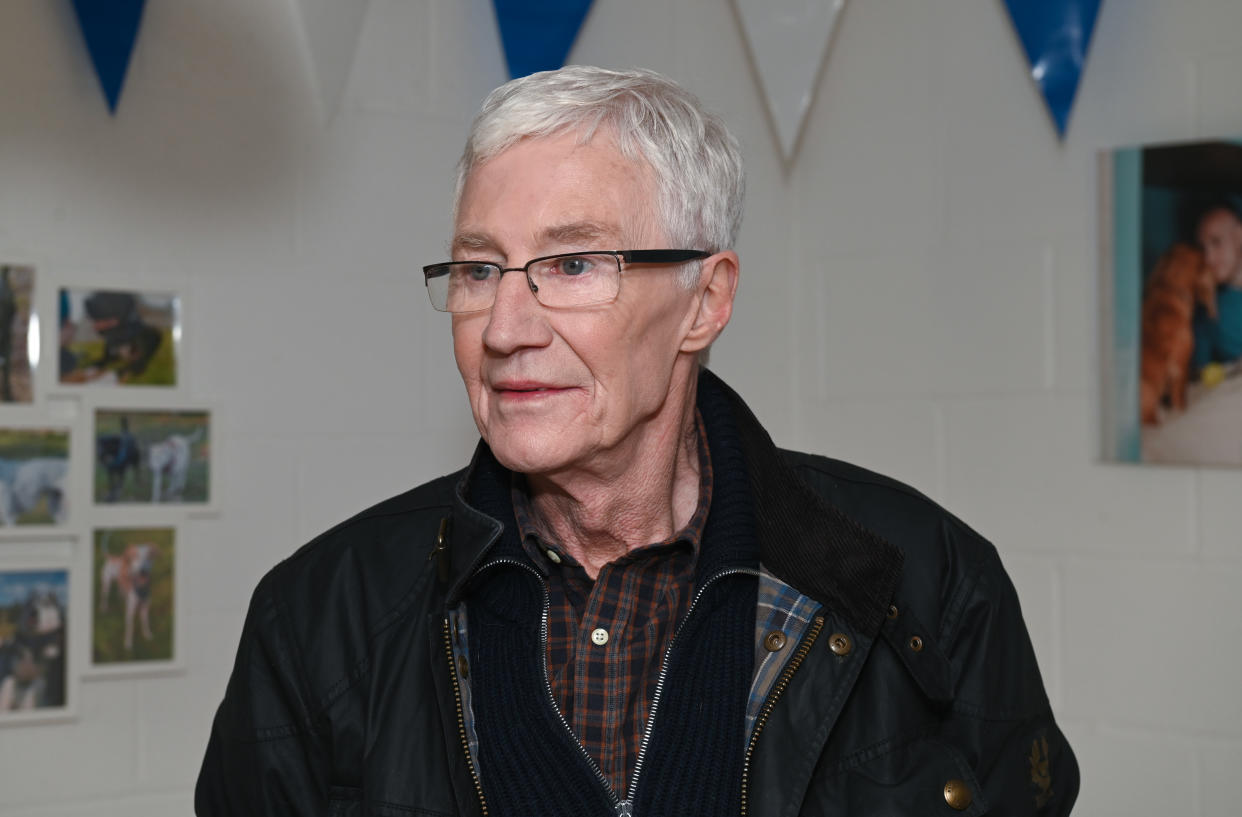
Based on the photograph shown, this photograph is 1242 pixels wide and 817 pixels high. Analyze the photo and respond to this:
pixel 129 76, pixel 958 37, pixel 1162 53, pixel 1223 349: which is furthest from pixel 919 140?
pixel 129 76

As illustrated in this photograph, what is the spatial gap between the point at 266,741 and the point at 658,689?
0.39 meters

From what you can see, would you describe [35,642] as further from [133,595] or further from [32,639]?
[133,595]

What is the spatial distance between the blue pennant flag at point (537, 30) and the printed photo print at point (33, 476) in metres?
1.03

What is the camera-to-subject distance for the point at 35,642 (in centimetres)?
205

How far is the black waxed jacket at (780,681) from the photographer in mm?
1277

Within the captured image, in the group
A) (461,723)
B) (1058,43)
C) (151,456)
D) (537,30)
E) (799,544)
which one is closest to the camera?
(461,723)

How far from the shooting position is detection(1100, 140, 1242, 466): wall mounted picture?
2.21 m

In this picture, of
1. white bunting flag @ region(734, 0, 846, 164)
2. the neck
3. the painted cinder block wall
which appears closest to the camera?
the neck

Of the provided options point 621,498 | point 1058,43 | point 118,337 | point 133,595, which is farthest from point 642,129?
point 1058,43

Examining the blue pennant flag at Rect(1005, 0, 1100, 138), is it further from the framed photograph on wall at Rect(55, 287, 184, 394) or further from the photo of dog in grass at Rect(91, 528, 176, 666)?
the photo of dog in grass at Rect(91, 528, 176, 666)

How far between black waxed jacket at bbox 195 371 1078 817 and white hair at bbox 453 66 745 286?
0.87ft

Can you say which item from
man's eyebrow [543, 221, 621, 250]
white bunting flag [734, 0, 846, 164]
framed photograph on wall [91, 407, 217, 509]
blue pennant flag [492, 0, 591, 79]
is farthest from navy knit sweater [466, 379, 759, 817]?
white bunting flag [734, 0, 846, 164]

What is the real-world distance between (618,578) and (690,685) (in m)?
0.14

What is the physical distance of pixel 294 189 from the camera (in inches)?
90.0
